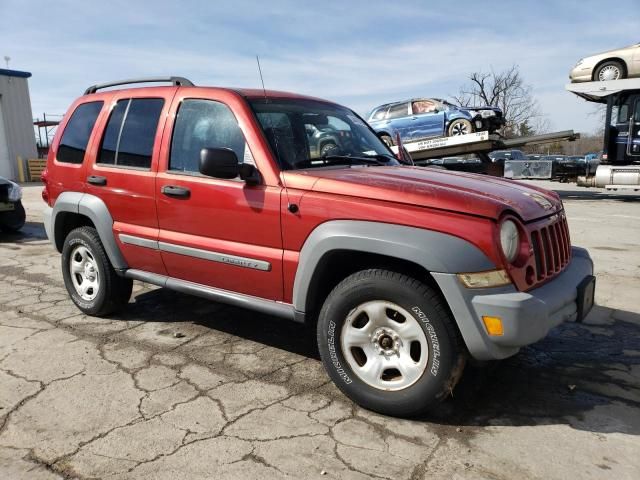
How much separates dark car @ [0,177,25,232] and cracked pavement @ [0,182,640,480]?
533cm

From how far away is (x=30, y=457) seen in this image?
2.49 m

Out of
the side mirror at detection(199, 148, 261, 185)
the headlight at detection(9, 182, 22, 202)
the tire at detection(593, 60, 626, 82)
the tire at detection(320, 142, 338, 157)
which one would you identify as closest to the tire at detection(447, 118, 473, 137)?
the tire at detection(593, 60, 626, 82)

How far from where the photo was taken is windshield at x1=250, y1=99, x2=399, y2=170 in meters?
3.38

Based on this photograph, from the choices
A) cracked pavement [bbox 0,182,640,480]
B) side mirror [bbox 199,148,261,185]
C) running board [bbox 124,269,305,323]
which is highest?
side mirror [bbox 199,148,261,185]

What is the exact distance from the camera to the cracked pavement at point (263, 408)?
2438mm

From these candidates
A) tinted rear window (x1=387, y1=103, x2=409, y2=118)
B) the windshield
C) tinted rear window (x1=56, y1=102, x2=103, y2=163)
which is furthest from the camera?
tinted rear window (x1=387, y1=103, x2=409, y2=118)

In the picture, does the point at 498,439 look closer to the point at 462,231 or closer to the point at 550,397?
the point at 550,397

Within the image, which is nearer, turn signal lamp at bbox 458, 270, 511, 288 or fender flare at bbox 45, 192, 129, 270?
turn signal lamp at bbox 458, 270, 511, 288

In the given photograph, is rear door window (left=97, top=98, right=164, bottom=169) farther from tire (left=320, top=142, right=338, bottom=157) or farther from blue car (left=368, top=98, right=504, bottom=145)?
blue car (left=368, top=98, right=504, bottom=145)

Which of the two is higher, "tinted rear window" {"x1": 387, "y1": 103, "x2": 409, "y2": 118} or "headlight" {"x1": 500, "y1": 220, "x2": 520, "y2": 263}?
"tinted rear window" {"x1": 387, "y1": 103, "x2": 409, "y2": 118}

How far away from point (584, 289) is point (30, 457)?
120 inches

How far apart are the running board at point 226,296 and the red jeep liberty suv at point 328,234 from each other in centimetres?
1

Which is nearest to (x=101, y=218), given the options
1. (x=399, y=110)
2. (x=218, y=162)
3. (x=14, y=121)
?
(x=218, y=162)

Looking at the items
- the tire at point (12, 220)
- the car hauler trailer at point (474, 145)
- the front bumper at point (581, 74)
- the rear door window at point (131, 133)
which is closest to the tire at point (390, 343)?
the rear door window at point (131, 133)
